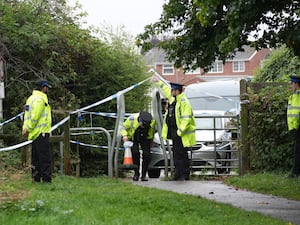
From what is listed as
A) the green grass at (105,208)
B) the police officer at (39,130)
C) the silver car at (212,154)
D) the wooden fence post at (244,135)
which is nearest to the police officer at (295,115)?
the wooden fence post at (244,135)

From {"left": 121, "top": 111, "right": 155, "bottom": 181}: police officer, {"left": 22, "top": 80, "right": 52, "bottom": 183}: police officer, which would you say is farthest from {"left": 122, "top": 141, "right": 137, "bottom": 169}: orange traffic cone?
{"left": 22, "top": 80, "right": 52, "bottom": 183}: police officer

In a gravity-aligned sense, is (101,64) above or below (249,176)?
above

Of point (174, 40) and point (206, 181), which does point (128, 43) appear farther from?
point (174, 40)

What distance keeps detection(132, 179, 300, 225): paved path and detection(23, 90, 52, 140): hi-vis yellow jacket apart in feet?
8.23

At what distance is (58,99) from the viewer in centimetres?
1619

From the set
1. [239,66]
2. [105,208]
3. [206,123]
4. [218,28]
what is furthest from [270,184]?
[239,66]

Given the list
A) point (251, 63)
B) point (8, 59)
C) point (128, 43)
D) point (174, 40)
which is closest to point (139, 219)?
point (174, 40)

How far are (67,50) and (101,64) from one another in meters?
1.05

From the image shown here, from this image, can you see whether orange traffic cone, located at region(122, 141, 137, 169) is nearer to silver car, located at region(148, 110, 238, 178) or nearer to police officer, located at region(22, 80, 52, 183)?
silver car, located at region(148, 110, 238, 178)

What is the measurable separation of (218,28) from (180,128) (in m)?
4.52

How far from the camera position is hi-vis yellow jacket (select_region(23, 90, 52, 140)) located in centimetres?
1045

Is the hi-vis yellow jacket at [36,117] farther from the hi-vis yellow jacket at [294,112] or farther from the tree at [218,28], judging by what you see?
the hi-vis yellow jacket at [294,112]

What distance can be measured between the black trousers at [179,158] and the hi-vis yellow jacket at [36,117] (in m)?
3.18

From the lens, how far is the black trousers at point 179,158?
12820 millimetres
